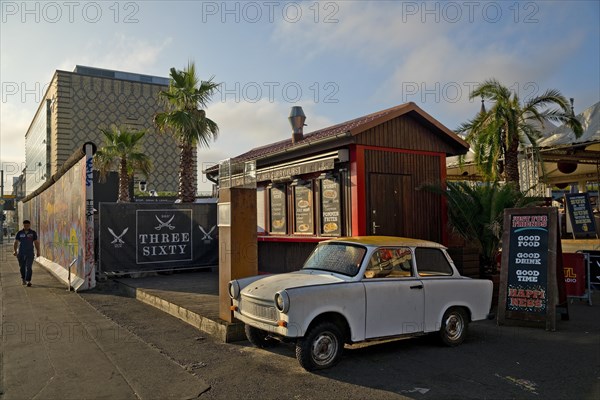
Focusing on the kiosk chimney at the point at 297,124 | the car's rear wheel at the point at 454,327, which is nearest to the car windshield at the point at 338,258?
the car's rear wheel at the point at 454,327

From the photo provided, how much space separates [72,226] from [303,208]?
6.73 meters

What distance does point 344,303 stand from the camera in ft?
18.4

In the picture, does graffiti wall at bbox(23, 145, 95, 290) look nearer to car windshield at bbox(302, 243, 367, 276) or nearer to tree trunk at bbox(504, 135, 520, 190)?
car windshield at bbox(302, 243, 367, 276)

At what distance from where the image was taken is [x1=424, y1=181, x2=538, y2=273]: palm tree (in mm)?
10484

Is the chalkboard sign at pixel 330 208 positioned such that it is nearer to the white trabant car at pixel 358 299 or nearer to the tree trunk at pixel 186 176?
the white trabant car at pixel 358 299

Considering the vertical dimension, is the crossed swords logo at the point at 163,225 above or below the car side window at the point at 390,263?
above

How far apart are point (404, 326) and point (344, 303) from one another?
1.05 metres

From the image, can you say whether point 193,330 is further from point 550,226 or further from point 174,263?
point 174,263

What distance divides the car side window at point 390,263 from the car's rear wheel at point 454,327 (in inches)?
35.5

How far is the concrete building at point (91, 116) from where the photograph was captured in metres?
72.4

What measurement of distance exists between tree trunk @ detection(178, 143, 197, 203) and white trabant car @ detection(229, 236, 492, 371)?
15.3 m

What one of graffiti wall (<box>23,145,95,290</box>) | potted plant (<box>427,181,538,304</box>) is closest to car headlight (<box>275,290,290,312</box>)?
potted plant (<box>427,181,538,304</box>)

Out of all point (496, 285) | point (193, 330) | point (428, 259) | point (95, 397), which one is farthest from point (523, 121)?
point (95, 397)

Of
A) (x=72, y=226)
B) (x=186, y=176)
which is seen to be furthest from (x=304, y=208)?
(x=186, y=176)
